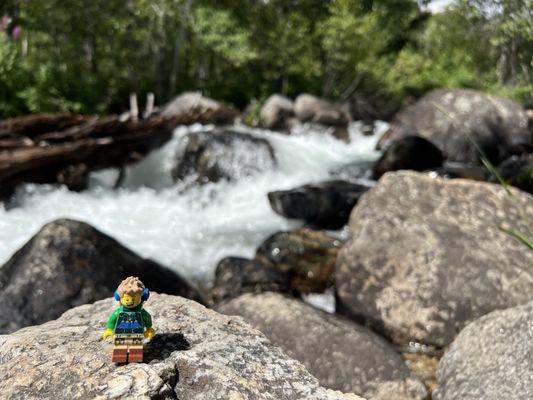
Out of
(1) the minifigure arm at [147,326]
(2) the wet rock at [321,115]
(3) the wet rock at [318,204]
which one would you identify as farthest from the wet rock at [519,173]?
(1) the minifigure arm at [147,326]

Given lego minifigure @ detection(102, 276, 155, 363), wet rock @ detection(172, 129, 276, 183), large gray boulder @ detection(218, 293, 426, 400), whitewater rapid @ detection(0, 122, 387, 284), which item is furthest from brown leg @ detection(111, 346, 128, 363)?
wet rock @ detection(172, 129, 276, 183)

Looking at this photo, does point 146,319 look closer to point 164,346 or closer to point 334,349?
point 164,346

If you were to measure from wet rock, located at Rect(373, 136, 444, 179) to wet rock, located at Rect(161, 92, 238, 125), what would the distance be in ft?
15.3

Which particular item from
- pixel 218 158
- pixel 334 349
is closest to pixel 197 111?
pixel 218 158

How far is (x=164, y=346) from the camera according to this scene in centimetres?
206

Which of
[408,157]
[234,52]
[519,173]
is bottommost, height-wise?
[408,157]

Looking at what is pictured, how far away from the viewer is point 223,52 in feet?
52.6

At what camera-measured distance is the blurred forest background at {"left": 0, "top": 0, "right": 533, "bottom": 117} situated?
12.0 m

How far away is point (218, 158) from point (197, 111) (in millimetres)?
2603

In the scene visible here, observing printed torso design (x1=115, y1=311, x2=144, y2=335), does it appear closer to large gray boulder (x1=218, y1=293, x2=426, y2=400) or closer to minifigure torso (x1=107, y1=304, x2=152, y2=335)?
minifigure torso (x1=107, y1=304, x2=152, y2=335)

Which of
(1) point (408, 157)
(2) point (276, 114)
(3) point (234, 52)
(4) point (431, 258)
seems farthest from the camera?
(3) point (234, 52)

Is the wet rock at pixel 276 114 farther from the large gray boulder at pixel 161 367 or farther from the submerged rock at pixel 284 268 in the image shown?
the large gray boulder at pixel 161 367

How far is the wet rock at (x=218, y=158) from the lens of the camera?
9.82 meters

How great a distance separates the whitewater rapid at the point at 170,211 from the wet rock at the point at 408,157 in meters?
1.23
